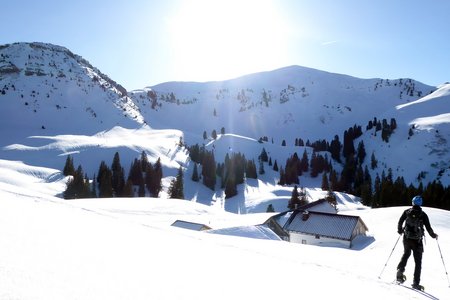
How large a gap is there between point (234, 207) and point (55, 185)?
49.0 m

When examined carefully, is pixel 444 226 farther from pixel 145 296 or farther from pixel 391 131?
pixel 391 131

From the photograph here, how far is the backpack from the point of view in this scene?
1205cm

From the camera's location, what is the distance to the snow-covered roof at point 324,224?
153ft

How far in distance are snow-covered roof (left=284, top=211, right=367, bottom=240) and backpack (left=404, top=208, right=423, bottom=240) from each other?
35197 mm

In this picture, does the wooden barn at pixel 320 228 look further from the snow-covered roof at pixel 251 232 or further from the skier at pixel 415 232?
the skier at pixel 415 232

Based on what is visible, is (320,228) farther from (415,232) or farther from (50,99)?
(50,99)

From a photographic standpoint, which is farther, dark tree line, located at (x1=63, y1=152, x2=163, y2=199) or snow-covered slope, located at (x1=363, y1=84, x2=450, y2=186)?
snow-covered slope, located at (x1=363, y1=84, x2=450, y2=186)

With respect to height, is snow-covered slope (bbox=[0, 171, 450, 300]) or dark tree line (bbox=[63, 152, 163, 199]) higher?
snow-covered slope (bbox=[0, 171, 450, 300])

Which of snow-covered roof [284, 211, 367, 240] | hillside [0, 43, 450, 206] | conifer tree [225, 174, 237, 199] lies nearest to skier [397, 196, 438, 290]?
snow-covered roof [284, 211, 367, 240]

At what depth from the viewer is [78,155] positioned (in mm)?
119875

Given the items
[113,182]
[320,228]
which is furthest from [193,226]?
[113,182]

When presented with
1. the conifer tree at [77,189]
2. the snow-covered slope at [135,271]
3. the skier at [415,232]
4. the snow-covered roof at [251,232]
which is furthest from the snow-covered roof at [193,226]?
the conifer tree at [77,189]

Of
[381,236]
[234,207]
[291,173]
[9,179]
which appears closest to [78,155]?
[9,179]

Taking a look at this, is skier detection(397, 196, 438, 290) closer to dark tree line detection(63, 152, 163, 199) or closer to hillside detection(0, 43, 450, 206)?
dark tree line detection(63, 152, 163, 199)
